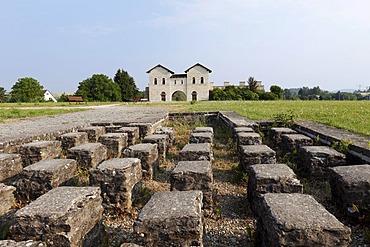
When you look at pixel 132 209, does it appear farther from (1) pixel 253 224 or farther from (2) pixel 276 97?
(2) pixel 276 97

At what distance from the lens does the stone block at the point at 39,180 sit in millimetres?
3518

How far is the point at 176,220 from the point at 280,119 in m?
7.22

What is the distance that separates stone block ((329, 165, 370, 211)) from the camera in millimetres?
2977

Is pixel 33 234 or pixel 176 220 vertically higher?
pixel 176 220

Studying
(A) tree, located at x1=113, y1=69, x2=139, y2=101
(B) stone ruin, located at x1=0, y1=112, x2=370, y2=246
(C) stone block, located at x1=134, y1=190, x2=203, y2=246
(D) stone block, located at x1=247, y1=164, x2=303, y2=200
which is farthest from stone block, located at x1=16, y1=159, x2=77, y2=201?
(A) tree, located at x1=113, y1=69, x2=139, y2=101

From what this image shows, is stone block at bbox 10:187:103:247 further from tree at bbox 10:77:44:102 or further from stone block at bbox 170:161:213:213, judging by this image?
tree at bbox 10:77:44:102

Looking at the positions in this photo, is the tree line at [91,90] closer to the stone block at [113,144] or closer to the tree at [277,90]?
the tree at [277,90]

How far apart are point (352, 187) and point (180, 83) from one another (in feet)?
193

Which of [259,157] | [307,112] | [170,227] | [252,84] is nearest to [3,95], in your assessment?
[252,84]

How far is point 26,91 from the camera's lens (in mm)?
65312

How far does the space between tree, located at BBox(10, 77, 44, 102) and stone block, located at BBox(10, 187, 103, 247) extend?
68901 millimetres

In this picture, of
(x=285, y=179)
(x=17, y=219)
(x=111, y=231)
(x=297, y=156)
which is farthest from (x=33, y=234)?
(x=297, y=156)

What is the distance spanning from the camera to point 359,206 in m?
3.02

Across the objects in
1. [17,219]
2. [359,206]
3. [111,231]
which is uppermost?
[17,219]
